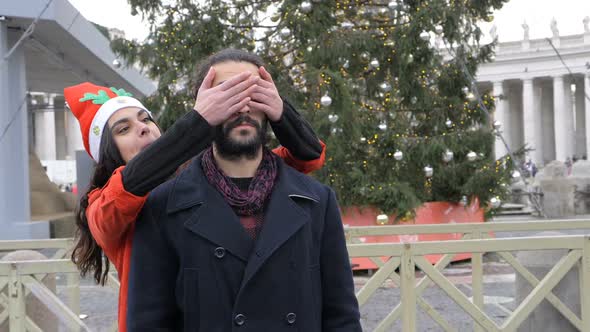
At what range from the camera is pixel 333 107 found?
10.7m

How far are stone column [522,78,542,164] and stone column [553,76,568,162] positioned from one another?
6.80ft

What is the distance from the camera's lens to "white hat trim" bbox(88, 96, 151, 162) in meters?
2.63

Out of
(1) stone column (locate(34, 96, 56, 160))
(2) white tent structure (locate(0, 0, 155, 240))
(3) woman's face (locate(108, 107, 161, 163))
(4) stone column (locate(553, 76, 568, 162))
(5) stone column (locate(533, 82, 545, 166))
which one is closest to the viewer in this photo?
(3) woman's face (locate(108, 107, 161, 163))

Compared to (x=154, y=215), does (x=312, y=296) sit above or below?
below

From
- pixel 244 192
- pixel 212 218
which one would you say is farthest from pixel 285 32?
pixel 212 218

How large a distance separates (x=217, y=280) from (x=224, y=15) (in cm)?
1023

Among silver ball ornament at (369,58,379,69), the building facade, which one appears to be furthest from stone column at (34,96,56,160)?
silver ball ornament at (369,58,379,69)

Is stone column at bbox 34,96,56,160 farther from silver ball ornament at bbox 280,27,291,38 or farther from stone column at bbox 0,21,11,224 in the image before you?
silver ball ornament at bbox 280,27,291,38

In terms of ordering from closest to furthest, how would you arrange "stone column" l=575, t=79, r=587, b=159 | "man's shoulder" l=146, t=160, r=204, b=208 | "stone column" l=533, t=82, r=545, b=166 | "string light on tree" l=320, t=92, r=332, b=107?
"man's shoulder" l=146, t=160, r=204, b=208
"string light on tree" l=320, t=92, r=332, b=107
"stone column" l=575, t=79, r=587, b=159
"stone column" l=533, t=82, r=545, b=166

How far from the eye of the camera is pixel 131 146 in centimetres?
254

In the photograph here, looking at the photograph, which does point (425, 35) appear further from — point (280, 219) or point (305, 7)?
point (280, 219)

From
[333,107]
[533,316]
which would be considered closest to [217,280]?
[533,316]

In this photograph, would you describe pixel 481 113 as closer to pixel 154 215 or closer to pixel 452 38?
pixel 452 38

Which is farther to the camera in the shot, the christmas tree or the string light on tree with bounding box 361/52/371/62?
the string light on tree with bounding box 361/52/371/62
